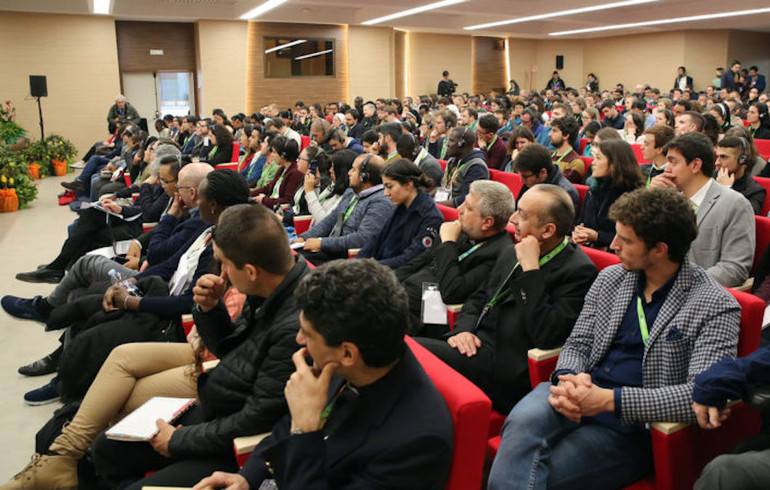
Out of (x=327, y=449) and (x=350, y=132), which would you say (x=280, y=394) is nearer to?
(x=327, y=449)

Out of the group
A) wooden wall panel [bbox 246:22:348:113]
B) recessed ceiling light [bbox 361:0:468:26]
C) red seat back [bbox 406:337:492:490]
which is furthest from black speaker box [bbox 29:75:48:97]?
red seat back [bbox 406:337:492:490]

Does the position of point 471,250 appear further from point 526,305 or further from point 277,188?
point 277,188

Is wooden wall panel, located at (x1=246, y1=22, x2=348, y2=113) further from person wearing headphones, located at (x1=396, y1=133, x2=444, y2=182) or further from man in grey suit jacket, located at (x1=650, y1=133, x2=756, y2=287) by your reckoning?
man in grey suit jacket, located at (x1=650, y1=133, x2=756, y2=287)

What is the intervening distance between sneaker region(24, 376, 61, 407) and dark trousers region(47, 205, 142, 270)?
1732 mm

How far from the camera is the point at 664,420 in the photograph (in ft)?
5.80

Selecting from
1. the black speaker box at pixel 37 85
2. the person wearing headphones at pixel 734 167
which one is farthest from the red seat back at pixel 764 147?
the black speaker box at pixel 37 85

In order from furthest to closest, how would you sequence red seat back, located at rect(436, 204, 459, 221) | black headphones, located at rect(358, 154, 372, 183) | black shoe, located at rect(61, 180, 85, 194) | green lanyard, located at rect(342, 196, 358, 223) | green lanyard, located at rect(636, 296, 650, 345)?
black shoe, located at rect(61, 180, 85, 194) → green lanyard, located at rect(342, 196, 358, 223) → black headphones, located at rect(358, 154, 372, 183) → red seat back, located at rect(436, 204, 459, 221) → green lanyard, located at rect(636, 296, 650, 345)

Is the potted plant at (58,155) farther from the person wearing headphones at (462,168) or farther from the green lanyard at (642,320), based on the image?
the green lanyard at (642,320)

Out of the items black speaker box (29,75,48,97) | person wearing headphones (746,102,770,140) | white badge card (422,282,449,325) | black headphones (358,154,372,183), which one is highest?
black speaker box (29,75,48,97)

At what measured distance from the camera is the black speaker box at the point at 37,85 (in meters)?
12.7

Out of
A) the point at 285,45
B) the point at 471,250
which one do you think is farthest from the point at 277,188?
the point at 285,45

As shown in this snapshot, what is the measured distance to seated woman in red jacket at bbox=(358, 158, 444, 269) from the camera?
340 centimetres

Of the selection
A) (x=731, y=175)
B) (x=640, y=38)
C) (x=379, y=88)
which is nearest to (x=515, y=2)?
(x=379, y=88)

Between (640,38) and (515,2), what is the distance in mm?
9539
